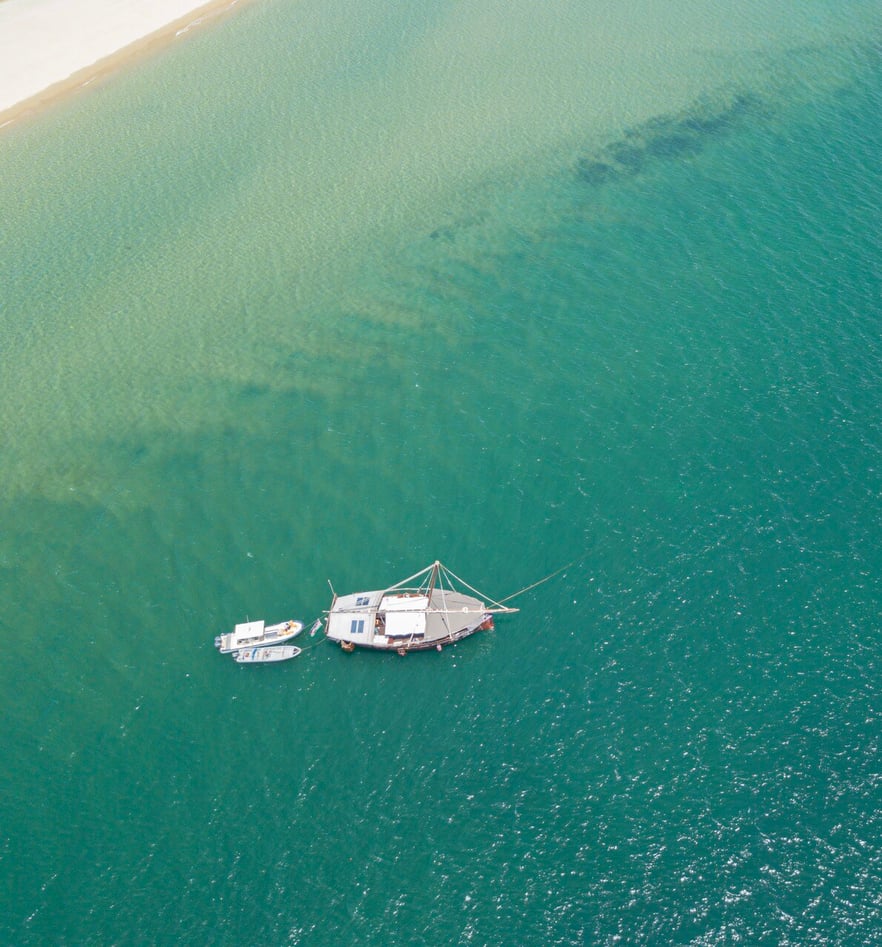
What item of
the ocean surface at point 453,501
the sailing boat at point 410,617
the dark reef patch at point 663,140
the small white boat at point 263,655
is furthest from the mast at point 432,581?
the dark reef patch at point 663,140

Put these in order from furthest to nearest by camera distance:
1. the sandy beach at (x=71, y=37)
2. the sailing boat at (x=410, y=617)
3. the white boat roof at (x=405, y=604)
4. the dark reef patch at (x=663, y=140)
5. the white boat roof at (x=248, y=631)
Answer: the sandy beach at (x=71, y=37), the dark reef patch at (x=663, y=140), the white boat roof at (x=405, y=604), the white boat roof at (x=248, y=631), the sailing boat at (x=410, y=617)

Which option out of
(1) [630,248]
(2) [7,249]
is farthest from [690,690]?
(2) [7,249]

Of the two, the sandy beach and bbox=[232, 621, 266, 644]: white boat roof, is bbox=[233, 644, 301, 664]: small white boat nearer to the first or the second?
bbox=[232, 621, 266, 644]: white boat roof

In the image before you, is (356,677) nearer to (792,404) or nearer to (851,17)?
(792,404)

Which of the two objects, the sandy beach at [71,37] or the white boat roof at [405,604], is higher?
the sandy beach at [71,37]

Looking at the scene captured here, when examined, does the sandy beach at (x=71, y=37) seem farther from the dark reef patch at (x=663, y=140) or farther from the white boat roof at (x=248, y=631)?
the white boat roof at (x=248, y=631)

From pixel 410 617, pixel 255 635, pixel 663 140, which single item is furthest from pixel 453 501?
pixel 663 140

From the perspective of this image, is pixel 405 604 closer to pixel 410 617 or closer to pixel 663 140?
pixel 410 617
